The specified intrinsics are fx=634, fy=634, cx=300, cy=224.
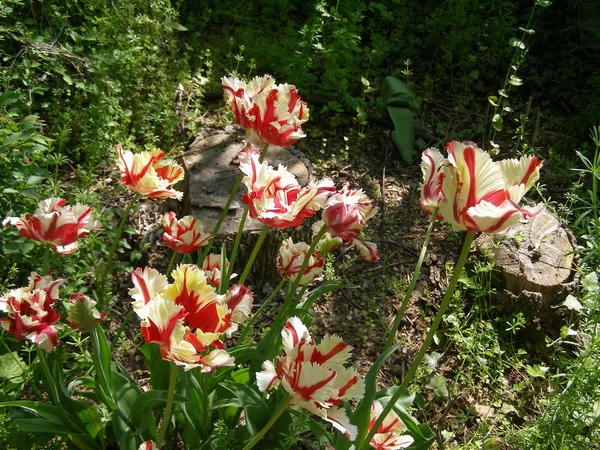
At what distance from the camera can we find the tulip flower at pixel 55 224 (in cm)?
151

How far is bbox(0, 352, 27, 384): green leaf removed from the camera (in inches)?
→ 75.2

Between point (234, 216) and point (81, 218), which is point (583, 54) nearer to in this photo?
point (234, 216)

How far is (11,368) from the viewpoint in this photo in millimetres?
1955

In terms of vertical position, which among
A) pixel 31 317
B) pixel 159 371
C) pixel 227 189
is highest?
pixel 31 317

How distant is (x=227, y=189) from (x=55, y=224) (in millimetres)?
1239

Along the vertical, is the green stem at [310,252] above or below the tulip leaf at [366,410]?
above

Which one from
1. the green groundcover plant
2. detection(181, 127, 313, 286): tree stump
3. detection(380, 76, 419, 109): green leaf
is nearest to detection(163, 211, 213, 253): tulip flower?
the green groundcover plant

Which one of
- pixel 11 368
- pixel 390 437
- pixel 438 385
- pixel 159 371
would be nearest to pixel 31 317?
pixel 159 371

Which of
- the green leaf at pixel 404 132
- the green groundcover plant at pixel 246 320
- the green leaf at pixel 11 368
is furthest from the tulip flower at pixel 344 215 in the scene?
the green leaf at pixel 404 132

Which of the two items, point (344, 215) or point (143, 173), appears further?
point (143, 173)

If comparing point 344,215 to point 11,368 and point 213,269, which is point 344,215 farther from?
point 11,368

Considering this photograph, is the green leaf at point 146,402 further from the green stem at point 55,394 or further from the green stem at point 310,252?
the green stem at point 310,252

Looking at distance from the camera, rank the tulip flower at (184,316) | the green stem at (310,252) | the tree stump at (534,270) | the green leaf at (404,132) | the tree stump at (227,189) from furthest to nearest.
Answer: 1. the green leaf at (404,132)
2. the tree stump at (534,270)
3. the tree stump at (227,189)
4. the green stem at (310,252)
5. the tulip flower at (184,316)

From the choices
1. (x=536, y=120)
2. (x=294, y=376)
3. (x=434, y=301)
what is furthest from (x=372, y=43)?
(x=294, y=376)
